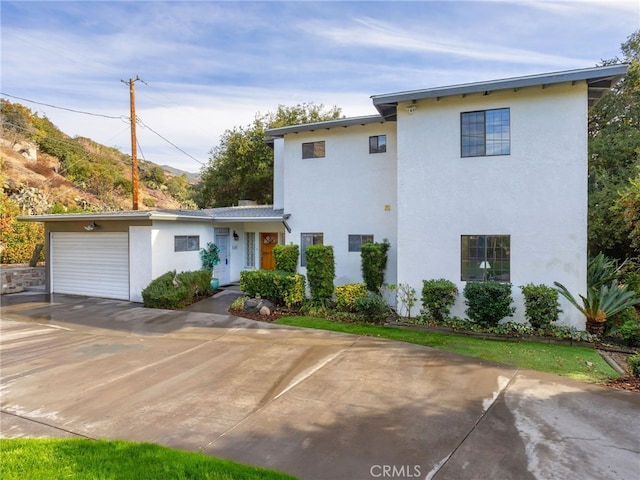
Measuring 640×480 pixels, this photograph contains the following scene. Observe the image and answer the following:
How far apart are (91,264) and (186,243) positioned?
12.6ft

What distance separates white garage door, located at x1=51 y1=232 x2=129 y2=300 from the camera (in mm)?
12719

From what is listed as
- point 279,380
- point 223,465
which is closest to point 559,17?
point 279,380

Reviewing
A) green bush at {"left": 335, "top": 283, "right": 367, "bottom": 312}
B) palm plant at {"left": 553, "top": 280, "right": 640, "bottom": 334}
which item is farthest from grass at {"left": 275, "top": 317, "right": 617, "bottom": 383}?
green bush at {"left": 335, "top": 283, "right": 367, "bottom": 312}

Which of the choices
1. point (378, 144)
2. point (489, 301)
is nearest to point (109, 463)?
point (489, 301)

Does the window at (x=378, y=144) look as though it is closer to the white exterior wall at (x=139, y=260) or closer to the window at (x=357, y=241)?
the window at (x=357, y=241)

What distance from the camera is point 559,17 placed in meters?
8.53

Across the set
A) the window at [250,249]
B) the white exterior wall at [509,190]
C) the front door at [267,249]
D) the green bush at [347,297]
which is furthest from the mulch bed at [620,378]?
the window at [250,249]

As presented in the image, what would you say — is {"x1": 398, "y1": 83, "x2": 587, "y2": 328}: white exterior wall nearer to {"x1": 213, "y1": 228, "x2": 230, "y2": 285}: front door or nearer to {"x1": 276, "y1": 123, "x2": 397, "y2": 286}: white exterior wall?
{"x1": 276, "y1": 123, "x2": 397, "y2": 286}: white exterior wall

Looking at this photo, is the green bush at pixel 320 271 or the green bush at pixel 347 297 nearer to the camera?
the green bush at pixel 347 297

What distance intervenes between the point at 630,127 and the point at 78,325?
66.3ft

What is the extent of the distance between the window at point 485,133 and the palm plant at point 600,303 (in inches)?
144

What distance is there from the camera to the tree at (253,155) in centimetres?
2094

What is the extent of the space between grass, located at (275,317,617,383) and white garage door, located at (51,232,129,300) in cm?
705

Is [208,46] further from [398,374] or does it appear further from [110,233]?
[398,374]
